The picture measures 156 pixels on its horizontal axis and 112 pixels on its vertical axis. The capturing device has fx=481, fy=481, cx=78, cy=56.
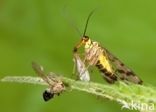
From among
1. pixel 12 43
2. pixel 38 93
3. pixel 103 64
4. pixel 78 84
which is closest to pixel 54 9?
pixel 12 43

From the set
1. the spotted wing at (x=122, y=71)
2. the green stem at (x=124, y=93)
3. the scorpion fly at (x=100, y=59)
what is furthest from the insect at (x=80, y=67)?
the green stem at (x=124, y=93)

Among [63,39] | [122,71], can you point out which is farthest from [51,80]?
[63,39]

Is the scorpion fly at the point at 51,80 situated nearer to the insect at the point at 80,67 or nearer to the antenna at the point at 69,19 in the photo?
the insect at the point at 80,67

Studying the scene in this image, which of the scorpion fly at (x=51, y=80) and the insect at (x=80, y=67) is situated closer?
the scorpion fly at (x=51, y=80)

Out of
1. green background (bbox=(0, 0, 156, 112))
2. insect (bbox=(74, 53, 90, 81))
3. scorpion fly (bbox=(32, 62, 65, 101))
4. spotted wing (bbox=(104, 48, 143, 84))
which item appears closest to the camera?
scorpion fly (bbox=(32, 62, 65, 101))

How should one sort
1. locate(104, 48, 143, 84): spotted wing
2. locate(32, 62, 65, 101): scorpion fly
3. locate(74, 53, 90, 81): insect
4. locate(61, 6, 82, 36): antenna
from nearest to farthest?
locate(32, 62, 65, 101): scorpion fly < locate(104, 48, 143, 84): spotted wing < locate(74, 53, 90, 81): insect < locate(61, 6, 82, 36): antenna

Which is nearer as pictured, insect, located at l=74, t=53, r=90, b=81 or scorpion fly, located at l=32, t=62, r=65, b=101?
scorpion fly, located at l=32, t=62, r=65, b=101

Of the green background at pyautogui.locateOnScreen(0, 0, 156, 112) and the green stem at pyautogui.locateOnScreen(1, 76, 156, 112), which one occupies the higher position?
the green background at pyautogui.locateOnScreen(0, 0, 156, 112)

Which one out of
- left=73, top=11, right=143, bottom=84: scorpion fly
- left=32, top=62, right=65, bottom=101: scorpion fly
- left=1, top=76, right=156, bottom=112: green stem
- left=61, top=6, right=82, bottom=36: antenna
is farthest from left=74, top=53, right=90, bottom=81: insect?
left=1, top=76, right=156, bottom=112: green stem

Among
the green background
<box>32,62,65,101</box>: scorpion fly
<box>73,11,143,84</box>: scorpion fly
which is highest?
the green background

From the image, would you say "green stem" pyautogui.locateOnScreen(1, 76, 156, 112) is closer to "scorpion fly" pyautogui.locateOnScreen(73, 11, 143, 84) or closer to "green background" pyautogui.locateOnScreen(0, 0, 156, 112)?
"scorpion fly" pyautogui.locateOnScreen(73, 11, 143, 84)
